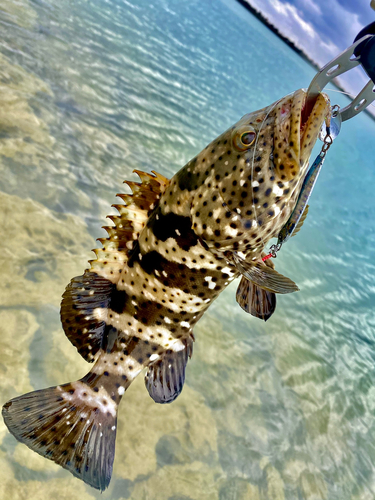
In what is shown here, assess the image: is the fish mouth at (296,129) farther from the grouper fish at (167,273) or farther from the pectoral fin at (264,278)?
the pectoral fin at (264,278)

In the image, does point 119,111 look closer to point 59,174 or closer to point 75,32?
point 59,174

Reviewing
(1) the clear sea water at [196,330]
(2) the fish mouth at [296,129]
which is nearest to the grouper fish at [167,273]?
(2) the fish mouth at [296,129]

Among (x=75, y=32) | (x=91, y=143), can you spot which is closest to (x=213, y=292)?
(x=91, y=143)

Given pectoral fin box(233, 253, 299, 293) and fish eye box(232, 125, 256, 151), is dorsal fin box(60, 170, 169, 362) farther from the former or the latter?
pectoral fin box(233, 253, 299, 293)

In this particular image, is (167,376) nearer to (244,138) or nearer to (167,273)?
(167,273)

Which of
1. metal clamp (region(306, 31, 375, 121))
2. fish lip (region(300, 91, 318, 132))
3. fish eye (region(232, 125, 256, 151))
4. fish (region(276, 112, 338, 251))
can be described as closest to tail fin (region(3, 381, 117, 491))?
fish (region(276, 112, 338, 251))

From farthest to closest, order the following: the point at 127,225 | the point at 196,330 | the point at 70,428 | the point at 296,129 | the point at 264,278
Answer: the point at 196,330, the point at 127,225, the point at 70,428, the point at 264,278, the point at 296,129

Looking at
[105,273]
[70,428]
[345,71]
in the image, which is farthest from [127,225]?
[345,71]
